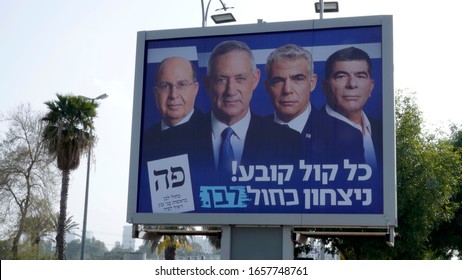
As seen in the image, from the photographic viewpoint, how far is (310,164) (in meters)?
16.9

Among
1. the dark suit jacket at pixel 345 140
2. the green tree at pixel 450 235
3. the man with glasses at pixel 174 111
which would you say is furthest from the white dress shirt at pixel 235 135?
the green tree at pixel 450 235

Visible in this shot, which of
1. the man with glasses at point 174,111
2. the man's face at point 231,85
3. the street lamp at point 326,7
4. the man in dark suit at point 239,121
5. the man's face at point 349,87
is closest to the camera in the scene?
the man's face at point 349,87

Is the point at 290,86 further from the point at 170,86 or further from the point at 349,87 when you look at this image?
the point at 170,86

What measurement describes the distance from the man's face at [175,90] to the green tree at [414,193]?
10.6 metres

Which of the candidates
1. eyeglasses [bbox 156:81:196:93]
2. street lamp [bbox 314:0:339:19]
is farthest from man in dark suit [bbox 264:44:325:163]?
eyeglasses [bbox 156:81:196:93]

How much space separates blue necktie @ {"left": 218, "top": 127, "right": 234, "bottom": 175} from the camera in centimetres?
1738

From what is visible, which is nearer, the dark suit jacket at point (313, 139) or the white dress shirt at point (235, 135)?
the dark suit jacket at point (313, 139)

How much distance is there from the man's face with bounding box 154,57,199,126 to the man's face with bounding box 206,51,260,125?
54 cm

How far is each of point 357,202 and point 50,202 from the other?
23745 mm

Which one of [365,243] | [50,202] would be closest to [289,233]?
[365,243]

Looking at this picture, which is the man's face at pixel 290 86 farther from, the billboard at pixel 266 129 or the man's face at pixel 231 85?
the man's face at pixel 231 85

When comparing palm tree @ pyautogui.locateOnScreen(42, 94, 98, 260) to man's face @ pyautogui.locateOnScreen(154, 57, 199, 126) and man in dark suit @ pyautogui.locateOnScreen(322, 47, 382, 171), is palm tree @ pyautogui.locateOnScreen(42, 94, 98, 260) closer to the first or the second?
man's face @ pyautogui.locateOnScreen(154, 57, 199, 126)

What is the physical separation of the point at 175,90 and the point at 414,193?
11564 millimetres

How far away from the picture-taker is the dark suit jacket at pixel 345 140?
16.6 m
